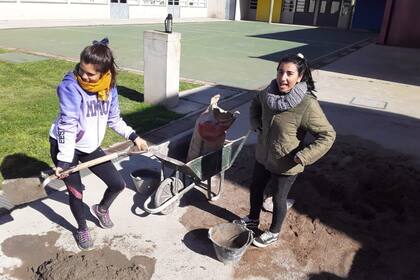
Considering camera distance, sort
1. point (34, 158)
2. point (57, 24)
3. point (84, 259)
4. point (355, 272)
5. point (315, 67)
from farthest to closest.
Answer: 1. point (57, 24)
2. point (315, 67)
3. point (34, 158)
4. point (355, 272)
5. point (84, 259)

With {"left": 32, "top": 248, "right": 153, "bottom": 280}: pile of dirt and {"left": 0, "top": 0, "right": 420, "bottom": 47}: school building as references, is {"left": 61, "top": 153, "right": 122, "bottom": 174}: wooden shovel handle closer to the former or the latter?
{"left": 32, "top": 248, "right": 153, "bottom": 280}: pile of dirt

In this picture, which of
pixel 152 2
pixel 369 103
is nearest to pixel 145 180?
pixel 369 103

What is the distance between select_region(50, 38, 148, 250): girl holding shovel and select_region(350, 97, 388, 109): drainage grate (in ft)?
21.1

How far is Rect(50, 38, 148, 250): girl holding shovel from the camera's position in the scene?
2750 millimetres

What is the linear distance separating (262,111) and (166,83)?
3.78 metres

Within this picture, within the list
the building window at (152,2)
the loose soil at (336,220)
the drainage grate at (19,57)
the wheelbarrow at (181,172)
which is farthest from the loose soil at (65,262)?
the building window at (152,2)

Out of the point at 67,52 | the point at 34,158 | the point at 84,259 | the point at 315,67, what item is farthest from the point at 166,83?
the point at 315,67

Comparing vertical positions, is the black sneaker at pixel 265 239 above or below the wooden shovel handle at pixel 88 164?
below

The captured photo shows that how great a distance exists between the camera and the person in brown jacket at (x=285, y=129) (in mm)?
2869

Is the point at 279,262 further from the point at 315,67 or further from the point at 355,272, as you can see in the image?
the point at 315,67

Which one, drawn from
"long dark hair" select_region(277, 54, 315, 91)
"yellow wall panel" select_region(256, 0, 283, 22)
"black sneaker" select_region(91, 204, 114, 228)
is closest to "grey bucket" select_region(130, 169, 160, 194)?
"black sneaker" select_region(91, 204, 114, 228)

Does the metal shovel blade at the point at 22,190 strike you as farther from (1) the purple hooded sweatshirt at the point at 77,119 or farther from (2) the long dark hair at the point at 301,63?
(2) the long dark hair at the point at 301,63

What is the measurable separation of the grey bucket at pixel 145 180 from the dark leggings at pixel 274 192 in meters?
1.04

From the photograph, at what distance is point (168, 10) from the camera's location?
3162 cm
